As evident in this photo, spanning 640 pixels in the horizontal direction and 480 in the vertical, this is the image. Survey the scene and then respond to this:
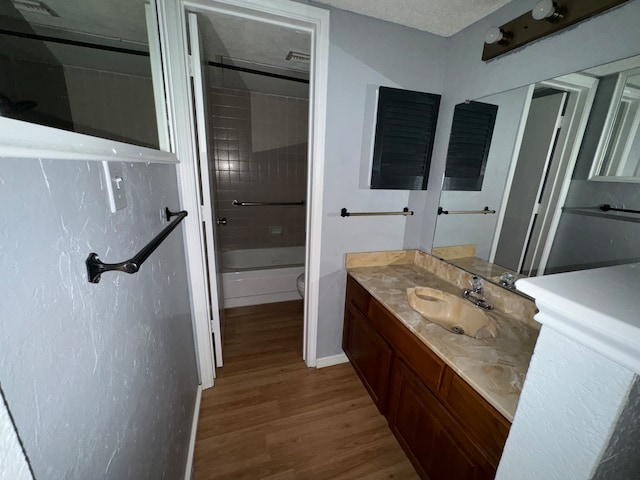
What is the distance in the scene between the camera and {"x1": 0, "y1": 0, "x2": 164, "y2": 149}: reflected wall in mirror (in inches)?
33.0

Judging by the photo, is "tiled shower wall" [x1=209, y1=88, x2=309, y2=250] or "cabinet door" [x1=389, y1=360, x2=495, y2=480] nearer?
"cabinet door" [x1=389, y1=360, x2=495, y2=480]

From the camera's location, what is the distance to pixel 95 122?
1237mm

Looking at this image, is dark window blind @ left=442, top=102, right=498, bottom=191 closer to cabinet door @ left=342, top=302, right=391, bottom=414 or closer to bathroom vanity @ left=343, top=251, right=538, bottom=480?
bathroom vanity @ left=343, top=251, right=538, bottom=480

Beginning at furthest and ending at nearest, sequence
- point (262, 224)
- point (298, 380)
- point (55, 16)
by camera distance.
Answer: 1. point (262, 224)
2. point (298, 380)
3. point (55, 16)

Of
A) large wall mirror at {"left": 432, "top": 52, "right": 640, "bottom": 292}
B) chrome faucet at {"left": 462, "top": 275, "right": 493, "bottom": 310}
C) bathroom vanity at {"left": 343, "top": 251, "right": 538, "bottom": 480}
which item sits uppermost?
large wall mirror at {"left": 432, "top": 52, "right": 640, "bottom": 292}

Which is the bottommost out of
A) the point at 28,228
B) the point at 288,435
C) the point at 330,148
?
the point at 288,435

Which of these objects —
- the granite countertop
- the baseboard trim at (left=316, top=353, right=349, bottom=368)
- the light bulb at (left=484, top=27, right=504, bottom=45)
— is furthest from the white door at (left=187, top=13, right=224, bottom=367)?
the light bulb at (left=484, top=27, right=504, bottom=45)

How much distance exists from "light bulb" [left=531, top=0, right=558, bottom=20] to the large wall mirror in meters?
0.25

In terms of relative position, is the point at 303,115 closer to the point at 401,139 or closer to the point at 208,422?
the point at 401,139

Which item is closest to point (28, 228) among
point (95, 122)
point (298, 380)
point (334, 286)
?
point (95, 122)

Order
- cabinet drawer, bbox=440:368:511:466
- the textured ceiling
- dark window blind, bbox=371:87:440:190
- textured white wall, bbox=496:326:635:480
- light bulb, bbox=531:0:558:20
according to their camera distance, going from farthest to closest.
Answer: dark window blind, bbox=371:87:440:190 < the textured ceiling < light bulb, bbox=531:0:558:20 < cabinet drawer, bbox=440:368:511:466 < textured white wall, bbox=496:326:635:480

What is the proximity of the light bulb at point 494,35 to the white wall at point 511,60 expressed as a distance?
0.10 meters

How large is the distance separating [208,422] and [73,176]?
1573 mm

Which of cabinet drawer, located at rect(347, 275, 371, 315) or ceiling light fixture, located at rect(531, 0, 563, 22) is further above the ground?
ceiling light fixture, located at rect(531, 0, 563, 22)
